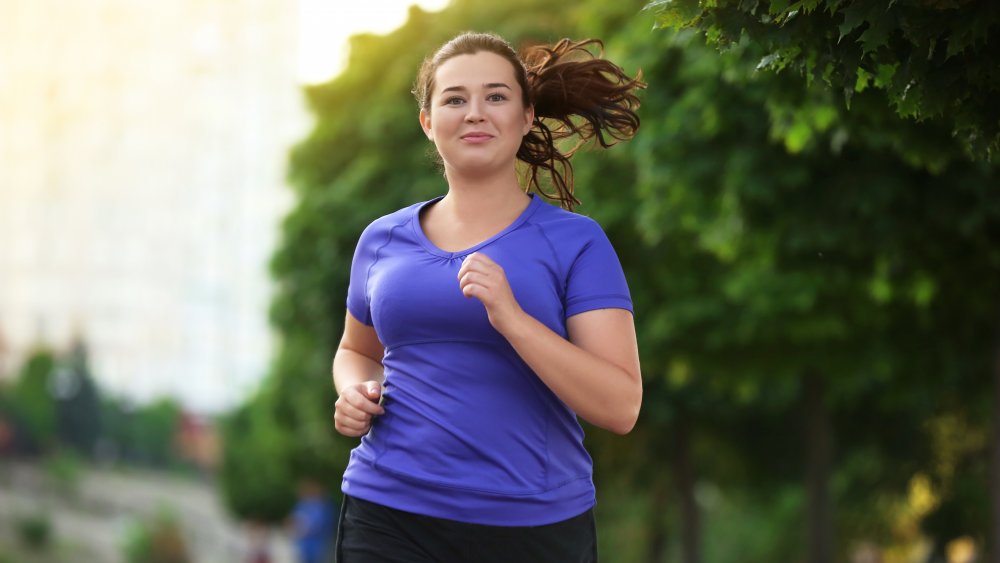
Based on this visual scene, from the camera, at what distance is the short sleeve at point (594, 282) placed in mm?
3301

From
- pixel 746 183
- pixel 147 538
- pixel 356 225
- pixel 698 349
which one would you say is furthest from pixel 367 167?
pixel 147 538

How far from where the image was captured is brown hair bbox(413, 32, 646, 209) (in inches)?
150

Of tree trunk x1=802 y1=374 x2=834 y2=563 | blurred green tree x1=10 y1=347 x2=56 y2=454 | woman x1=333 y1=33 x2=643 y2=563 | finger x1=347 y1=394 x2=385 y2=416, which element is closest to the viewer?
woman x1=333 y1=33 x2=643 y2=563

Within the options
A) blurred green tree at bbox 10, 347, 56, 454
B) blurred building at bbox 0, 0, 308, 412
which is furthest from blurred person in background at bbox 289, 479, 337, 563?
blurred building at bbox 0, 0, 308, 412

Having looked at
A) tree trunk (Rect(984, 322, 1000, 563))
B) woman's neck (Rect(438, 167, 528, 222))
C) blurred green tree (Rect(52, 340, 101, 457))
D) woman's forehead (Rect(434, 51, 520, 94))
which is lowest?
blurred green tree (Rect(52, 340, 101, 457))

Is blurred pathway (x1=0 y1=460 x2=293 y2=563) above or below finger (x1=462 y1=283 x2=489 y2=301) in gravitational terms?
below

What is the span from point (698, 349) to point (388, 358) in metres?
13.8

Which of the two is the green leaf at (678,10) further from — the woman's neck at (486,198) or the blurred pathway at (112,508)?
the blurred pathway at (112,508)

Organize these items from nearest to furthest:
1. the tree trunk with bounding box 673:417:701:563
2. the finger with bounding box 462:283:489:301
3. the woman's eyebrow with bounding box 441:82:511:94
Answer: the finger with bounding box 462:283:489:301, the woman's eyebrow with bounding box 441:82:511:94, the tree trunk with bounding box 673:417:701:563

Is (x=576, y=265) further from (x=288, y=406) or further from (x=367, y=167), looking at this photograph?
(x=288, y=406)

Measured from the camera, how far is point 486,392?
3303 mm

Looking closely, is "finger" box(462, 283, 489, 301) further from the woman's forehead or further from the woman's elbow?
the woman's forehead

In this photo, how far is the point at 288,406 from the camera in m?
32.1

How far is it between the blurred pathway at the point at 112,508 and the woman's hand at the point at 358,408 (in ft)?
158
